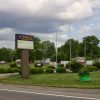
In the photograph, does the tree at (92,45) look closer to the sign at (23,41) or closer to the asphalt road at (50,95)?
the sign at (23,41)

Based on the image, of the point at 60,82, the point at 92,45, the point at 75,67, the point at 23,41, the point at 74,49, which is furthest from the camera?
the point at 92,45

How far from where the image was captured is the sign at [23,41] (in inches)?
1275

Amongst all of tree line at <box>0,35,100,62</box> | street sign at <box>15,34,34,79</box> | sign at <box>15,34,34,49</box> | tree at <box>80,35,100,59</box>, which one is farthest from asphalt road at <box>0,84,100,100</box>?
tree at <box>80,35,100,59</box>

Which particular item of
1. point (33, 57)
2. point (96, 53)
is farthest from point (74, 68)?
point (96, 53)

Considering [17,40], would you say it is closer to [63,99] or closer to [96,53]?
[63,99]

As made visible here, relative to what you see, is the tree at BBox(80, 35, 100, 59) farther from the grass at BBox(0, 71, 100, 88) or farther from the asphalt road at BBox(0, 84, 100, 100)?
the asphalt road at BBox(0, 84, 100, 100)

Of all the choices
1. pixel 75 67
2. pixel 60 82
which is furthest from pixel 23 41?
pixel 75 67

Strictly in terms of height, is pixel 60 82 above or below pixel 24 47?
below

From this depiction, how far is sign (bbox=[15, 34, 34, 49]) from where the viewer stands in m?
32.4

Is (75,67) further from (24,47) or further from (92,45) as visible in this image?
(92,45)

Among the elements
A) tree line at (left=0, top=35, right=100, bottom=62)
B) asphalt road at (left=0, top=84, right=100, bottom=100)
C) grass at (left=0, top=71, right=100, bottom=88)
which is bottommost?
asphalt road at (left=0, top=84, right=100, bottom=100)

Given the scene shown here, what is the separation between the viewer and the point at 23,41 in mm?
33125

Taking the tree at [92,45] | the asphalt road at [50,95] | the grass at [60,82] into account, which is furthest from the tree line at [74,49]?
the asphalt road at [50,95]

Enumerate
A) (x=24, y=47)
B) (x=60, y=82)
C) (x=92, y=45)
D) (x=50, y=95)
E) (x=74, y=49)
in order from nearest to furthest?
(x=50, y=95), (x=60, y=82), (x=24, y=47), (x=74, y=49), (x=92, y=45)
